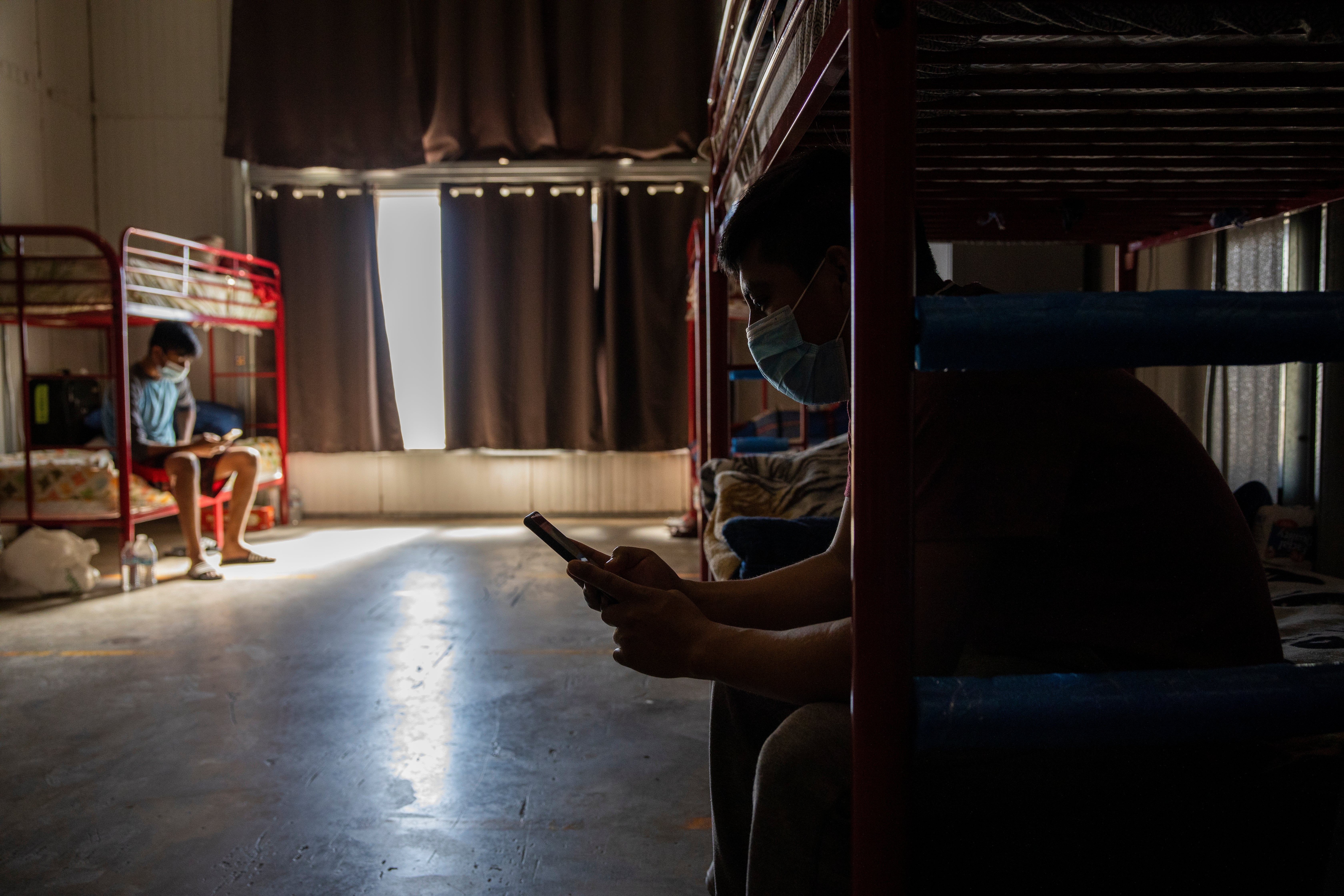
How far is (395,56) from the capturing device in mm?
5801

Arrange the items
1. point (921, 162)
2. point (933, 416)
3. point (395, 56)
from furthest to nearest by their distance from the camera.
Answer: point (395, 56), point (921, 162), point (933, 416)

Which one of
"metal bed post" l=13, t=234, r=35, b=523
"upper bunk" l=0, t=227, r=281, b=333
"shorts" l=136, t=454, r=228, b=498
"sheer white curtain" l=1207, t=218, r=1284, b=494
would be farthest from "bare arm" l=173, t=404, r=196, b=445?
"sheer white curtain" l=1207, t=218, r=1284, b=494

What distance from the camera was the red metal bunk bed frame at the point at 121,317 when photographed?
13.0 feet

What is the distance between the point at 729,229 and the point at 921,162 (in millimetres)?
886

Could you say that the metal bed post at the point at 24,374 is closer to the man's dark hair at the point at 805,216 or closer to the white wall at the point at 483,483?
the white wall at the point at 483,483

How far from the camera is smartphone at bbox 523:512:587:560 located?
1.19 metres

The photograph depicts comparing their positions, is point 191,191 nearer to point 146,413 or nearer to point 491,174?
point 491,174

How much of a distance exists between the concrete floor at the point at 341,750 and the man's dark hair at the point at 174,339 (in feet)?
4.29

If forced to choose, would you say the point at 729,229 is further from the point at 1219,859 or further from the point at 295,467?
the point at 295,467

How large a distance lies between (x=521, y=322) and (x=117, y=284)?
2.44 m

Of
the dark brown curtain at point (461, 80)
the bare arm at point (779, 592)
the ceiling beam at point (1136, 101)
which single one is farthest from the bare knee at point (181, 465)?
the ceiling beam at point (1136, 101)

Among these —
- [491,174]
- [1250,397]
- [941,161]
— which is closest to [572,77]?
[491,174]

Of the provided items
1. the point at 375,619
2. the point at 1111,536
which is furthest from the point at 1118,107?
the point at 375,619

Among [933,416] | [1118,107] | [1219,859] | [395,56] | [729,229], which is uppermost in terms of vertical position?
[395,56]
